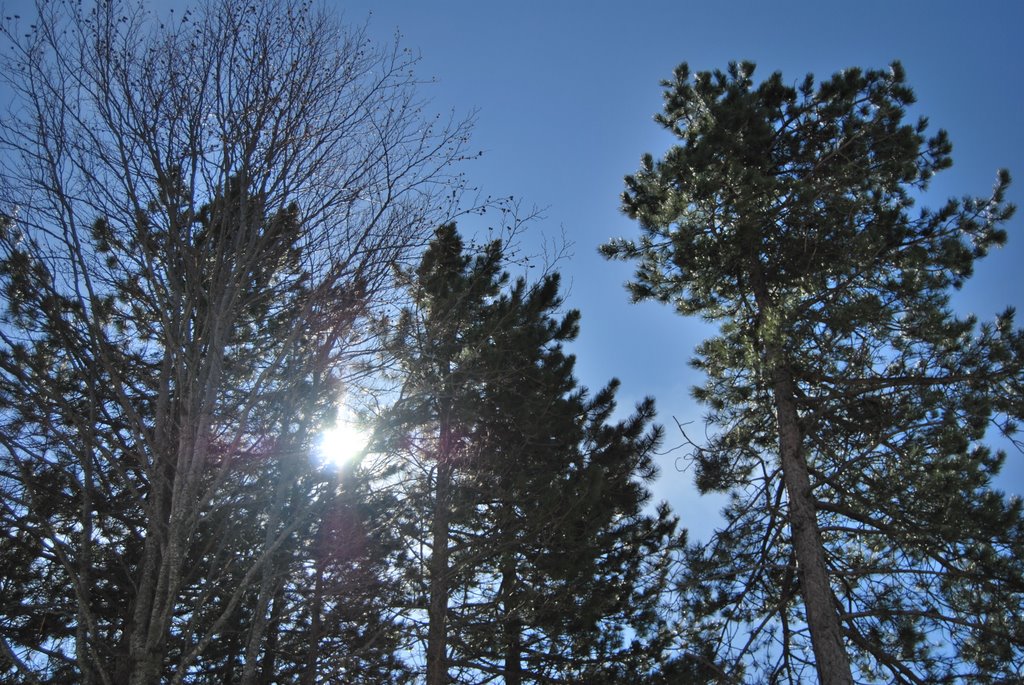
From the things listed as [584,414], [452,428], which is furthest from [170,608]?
[584,414]

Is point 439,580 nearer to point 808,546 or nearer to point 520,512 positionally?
point 520,512

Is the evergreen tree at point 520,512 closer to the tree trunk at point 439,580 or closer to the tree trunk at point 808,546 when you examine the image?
the tree trunk at point 439,580

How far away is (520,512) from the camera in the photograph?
780 centimetres

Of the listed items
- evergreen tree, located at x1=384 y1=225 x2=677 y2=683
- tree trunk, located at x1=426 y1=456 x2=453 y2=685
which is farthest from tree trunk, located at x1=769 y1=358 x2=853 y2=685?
tree trunk, located at x1=426 y1=456 x2=453 y2=685

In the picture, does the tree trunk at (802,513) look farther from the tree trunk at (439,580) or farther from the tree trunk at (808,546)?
the tree trunk at (439,580)

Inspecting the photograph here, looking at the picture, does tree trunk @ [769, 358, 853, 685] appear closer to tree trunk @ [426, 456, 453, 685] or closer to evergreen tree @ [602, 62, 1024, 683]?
evergreen tree @ [602, 62, 1024, 683]

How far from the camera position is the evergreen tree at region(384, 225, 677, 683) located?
7.23 metres

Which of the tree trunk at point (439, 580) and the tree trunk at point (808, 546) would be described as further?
the tree trunk at point (439, 580)

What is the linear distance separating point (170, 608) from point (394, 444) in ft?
5.36

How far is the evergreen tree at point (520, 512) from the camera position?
723 cm

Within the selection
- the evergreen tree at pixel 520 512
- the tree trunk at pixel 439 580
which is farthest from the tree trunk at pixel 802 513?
the tree trunk at pixel 439 580

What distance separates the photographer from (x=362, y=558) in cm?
622

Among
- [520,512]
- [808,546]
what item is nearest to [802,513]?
[808,546]

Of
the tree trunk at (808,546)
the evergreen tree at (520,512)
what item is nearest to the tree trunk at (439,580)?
the evergreen tree at (520,512)
